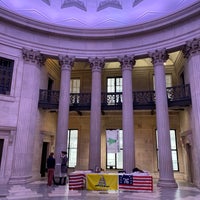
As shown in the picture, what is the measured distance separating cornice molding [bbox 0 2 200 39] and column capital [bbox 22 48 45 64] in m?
1.57

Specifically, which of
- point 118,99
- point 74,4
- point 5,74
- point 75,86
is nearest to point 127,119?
point 118,99

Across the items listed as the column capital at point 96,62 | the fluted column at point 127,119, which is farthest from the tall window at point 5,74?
the fluted column at point 127,119

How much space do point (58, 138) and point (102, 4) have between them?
436 inches

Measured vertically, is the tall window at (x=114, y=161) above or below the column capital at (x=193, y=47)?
below

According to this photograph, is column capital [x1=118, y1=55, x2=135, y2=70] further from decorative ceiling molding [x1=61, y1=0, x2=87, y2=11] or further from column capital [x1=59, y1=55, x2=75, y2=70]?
decorative ceiling molding [x1=61, y1=0, x2=87, y2=11]

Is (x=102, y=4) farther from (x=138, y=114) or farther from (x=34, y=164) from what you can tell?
(x=34, y=164)

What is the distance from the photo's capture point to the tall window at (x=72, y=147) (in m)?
16.7

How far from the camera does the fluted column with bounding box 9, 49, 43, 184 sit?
11.7m

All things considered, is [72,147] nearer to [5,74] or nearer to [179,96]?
[5,74]

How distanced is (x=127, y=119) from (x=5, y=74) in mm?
8119

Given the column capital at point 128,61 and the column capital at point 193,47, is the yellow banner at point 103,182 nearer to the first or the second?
the column capital at point 128,61

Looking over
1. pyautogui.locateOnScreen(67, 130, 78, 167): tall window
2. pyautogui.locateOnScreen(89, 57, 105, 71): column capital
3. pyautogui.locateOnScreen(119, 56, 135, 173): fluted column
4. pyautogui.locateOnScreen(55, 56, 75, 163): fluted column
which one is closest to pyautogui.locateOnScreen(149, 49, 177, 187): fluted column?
pyautogui.locateOnScreen(119, 56, 135, 173): fluted column

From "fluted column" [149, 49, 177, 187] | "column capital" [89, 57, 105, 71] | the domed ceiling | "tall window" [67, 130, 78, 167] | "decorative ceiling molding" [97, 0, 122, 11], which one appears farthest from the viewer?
"tall window" [67, 130, 78, 167]

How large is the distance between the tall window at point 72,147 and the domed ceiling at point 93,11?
865cm
